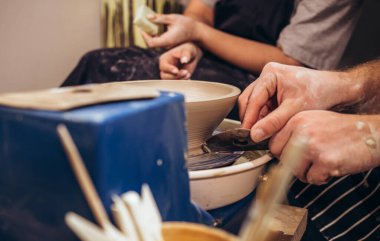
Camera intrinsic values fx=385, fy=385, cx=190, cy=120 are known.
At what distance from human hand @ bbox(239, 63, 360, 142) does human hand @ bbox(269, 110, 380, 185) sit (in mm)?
68

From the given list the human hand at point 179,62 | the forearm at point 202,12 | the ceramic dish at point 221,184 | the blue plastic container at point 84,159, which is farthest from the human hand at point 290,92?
the forearm at point 202,12

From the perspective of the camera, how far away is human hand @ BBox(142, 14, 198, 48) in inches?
58.6

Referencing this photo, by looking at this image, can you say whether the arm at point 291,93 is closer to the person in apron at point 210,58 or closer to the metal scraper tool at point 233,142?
the metal scraper tool at point 233,142

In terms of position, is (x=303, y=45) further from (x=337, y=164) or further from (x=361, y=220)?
(x=337, y=164)

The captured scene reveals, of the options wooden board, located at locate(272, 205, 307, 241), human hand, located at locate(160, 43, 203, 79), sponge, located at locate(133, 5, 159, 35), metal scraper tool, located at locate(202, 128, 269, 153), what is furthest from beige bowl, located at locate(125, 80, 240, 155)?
sponge, located at locate(133, 5, 159, 35)

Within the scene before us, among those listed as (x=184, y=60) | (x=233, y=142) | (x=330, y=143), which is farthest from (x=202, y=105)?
(x=184, y=60)

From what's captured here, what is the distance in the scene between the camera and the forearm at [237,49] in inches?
58.9

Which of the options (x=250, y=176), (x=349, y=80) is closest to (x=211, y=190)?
(x=250, y=176)

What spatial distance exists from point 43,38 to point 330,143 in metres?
1.75

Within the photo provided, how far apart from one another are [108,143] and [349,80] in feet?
2.17

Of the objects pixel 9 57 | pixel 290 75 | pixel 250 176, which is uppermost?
pixel 290 75

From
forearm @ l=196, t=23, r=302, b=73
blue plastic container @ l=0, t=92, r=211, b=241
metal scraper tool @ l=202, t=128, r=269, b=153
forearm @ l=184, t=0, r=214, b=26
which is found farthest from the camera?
forearm @ l=184, t=0, r=214, b=26

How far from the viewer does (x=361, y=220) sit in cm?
92

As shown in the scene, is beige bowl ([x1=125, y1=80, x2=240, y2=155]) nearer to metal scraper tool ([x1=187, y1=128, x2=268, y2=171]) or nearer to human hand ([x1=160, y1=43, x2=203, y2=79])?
metal scraper tool ([x1=187, y1=128, x2=268, y2=171])
